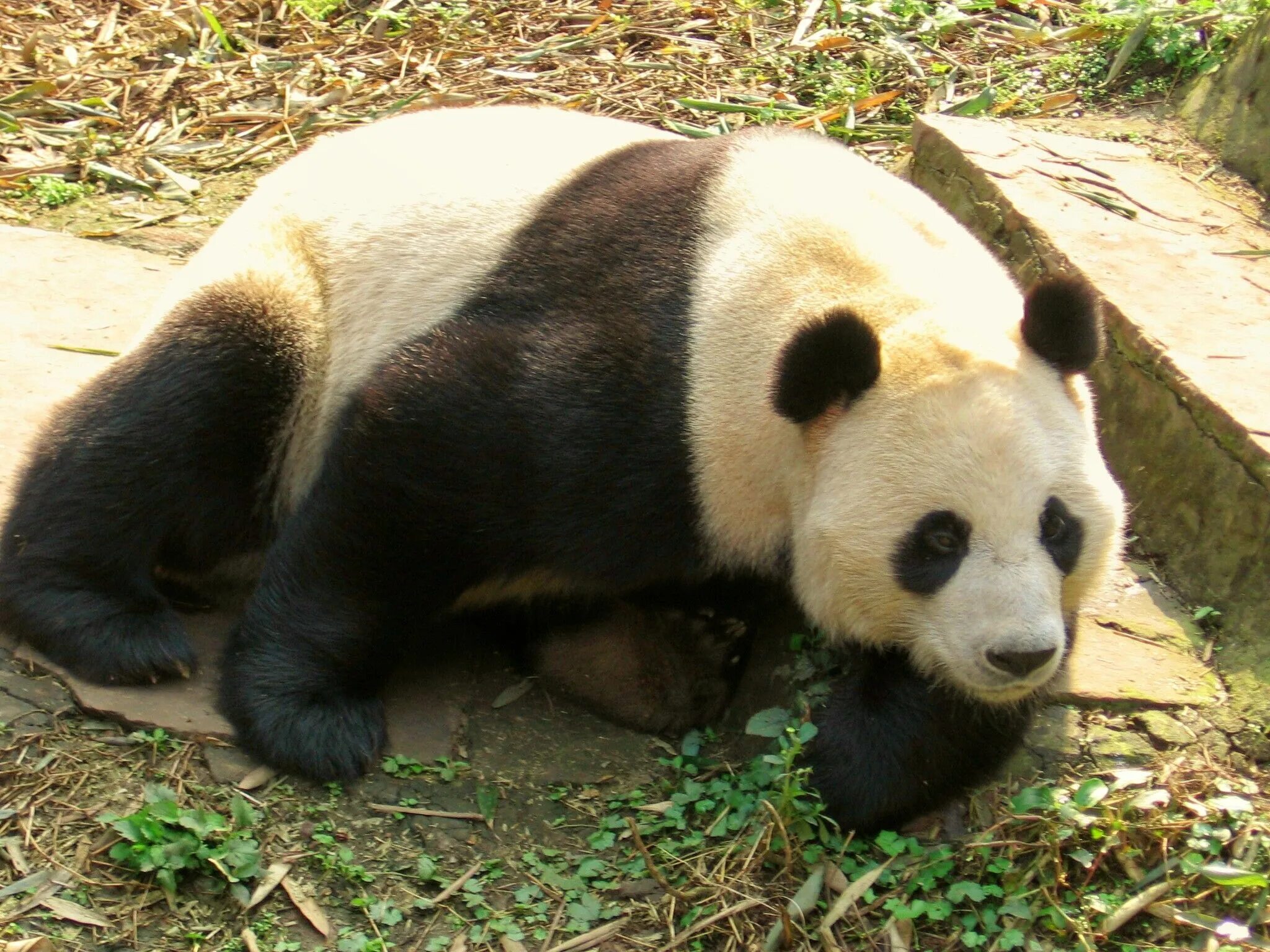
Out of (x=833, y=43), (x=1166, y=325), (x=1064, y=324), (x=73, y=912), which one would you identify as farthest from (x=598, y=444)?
(x=833, y=43)

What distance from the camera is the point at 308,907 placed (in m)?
3.51

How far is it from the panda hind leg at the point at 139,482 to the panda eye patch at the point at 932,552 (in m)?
2.08

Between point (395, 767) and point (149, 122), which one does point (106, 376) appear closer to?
point (395, 767)

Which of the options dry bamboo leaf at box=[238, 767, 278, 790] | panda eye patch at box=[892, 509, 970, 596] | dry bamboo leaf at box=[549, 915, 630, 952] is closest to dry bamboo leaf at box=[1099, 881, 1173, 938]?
panda eye patch at box=[892, 509, 970, 596]

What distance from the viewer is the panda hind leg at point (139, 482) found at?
13.7 feet

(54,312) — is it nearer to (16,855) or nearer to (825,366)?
(16,855)

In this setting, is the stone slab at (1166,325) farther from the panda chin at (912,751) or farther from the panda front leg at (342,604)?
the panda front leg at (342,604)

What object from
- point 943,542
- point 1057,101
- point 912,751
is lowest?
point 912,751

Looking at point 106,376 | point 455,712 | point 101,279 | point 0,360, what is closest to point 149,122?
point 101,279

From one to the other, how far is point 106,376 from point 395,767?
5.03ft

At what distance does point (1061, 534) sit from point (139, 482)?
269 cm

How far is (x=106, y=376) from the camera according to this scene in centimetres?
436

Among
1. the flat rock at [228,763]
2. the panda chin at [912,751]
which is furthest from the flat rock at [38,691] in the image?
the panda chin at [912,751]

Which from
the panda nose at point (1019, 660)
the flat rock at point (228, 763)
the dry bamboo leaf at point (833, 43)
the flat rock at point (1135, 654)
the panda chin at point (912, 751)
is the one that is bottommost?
the flat rock at point (228, 763)
